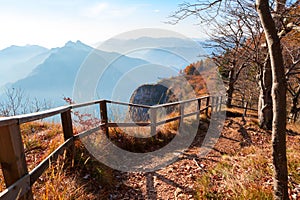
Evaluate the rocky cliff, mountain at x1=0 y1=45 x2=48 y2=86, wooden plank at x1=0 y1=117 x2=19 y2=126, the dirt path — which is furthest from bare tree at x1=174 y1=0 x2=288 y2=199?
mountain at x1=0 y1=45 x2=48 y2=86

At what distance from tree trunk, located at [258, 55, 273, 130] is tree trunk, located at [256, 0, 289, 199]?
16.6 ft

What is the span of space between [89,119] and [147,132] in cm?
185

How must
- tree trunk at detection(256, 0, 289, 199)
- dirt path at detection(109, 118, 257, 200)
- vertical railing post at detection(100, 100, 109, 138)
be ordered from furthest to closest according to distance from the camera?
vertical railing post at detection(100, 100, 109, 138) < dirt path at detection(109, 118, 257, 200) < tree trunk at detection(256, 0, 289, 199)

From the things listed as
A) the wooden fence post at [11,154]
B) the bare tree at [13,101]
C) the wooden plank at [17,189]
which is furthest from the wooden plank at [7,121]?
the bare tree at [13,101]

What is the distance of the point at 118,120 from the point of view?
186 inches

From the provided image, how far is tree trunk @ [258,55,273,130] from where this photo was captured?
5.99m

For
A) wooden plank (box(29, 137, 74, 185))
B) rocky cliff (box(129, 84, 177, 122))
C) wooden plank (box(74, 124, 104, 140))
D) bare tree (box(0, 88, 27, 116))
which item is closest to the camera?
wooden plank (box(29, 137, 74, 185))

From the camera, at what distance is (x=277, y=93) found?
61.0 inches

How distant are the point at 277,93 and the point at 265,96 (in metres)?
5.70

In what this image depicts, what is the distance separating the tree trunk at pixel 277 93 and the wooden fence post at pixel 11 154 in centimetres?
243

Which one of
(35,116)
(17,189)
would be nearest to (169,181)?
(17,189)

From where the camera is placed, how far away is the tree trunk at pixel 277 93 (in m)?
1.51

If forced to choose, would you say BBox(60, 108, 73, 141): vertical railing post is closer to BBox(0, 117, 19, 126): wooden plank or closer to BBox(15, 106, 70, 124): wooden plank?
BBox(15, 106, 70, 124): wooden plank

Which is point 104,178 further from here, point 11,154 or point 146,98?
point 146,98
